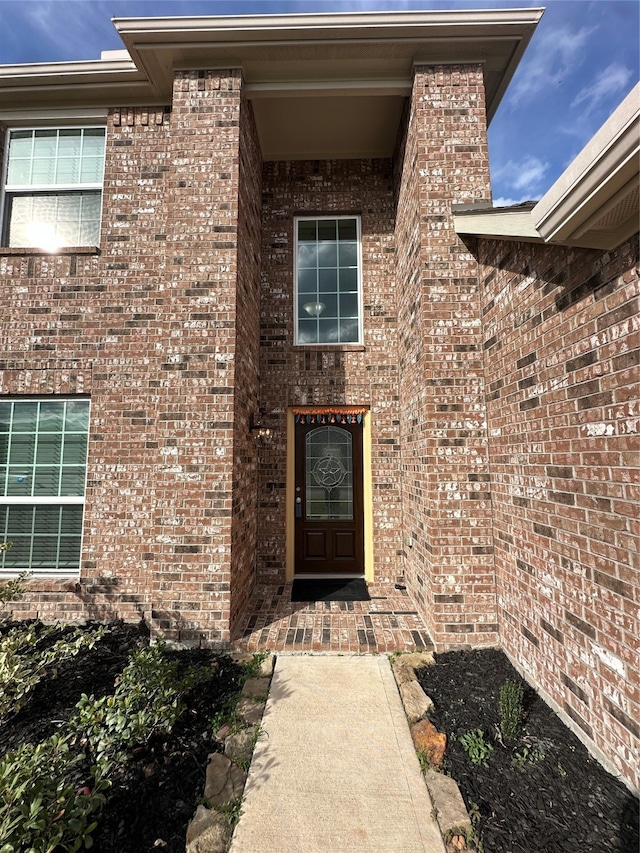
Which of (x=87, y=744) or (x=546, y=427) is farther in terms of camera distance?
(x=546, y=427)

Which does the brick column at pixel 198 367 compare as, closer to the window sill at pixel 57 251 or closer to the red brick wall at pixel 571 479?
the window sill at pixel 57 251

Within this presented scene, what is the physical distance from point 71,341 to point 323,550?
3937 mm

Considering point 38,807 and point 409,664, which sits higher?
point 38,807

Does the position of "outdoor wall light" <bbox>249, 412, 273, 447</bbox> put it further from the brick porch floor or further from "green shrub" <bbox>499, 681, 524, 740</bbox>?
"green shrub" <bbox>499, 681, 524, 740</bbox>

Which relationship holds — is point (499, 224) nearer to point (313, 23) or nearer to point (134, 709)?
point (313, 23)

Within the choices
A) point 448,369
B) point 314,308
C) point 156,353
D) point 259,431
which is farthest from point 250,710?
point 314,308

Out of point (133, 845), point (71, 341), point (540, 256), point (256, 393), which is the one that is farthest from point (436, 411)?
point (71, 341)

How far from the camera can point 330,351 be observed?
486 centimetres

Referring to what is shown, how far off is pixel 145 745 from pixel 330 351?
4143 millimetres

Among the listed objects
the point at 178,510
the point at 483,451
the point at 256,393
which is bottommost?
the point at 178,510

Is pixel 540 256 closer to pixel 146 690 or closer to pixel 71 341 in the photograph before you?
pixel 146 690

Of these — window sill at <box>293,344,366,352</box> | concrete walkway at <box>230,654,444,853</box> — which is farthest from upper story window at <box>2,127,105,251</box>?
concrete walkway at <box>230,654,444,853</box>

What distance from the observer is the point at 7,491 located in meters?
4.04

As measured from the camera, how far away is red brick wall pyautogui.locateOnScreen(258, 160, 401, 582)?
4.71m
